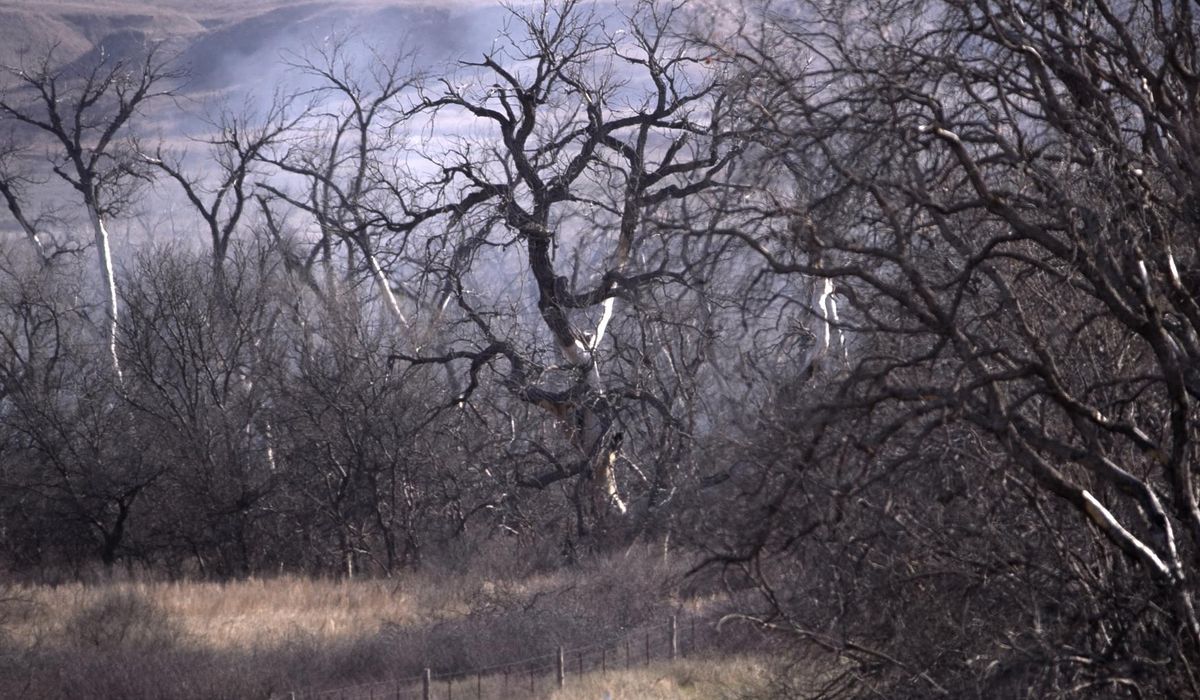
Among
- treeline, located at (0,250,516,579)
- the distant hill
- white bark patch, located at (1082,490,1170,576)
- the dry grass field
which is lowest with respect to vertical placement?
the dry grass field

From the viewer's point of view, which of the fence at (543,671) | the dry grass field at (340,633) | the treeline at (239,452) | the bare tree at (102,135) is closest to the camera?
the fence at (543,671)

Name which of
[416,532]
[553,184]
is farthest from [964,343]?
[416,532]

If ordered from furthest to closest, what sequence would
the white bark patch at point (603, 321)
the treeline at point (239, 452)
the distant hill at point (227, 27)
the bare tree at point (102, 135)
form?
the distant hill at point (227, 27) < the bare tree at point (102, 135) < the treeline at point (239, 452) < the white bark patch at point (603, 321)

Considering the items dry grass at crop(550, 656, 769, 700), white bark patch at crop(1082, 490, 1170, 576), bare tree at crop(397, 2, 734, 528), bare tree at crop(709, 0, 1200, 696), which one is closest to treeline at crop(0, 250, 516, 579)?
bare tree at crop(397, 2, 734, 528)

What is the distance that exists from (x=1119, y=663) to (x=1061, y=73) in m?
2.95

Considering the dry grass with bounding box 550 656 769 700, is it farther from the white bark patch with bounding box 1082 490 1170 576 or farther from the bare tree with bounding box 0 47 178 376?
the bare tree with bounding box 0 47 178 376

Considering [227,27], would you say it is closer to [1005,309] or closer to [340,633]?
[340,633]

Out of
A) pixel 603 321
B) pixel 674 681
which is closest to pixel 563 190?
pixel 603 321

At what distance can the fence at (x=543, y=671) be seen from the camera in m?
12.3

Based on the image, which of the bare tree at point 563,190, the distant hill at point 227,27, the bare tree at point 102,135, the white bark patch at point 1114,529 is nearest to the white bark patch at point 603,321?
the bare tree at point 563,190

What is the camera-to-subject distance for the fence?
40.3ft

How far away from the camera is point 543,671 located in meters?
13.4

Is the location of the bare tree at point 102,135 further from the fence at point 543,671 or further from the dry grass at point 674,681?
the dry grass at point 674,681

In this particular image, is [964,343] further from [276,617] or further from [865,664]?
[276,617]
